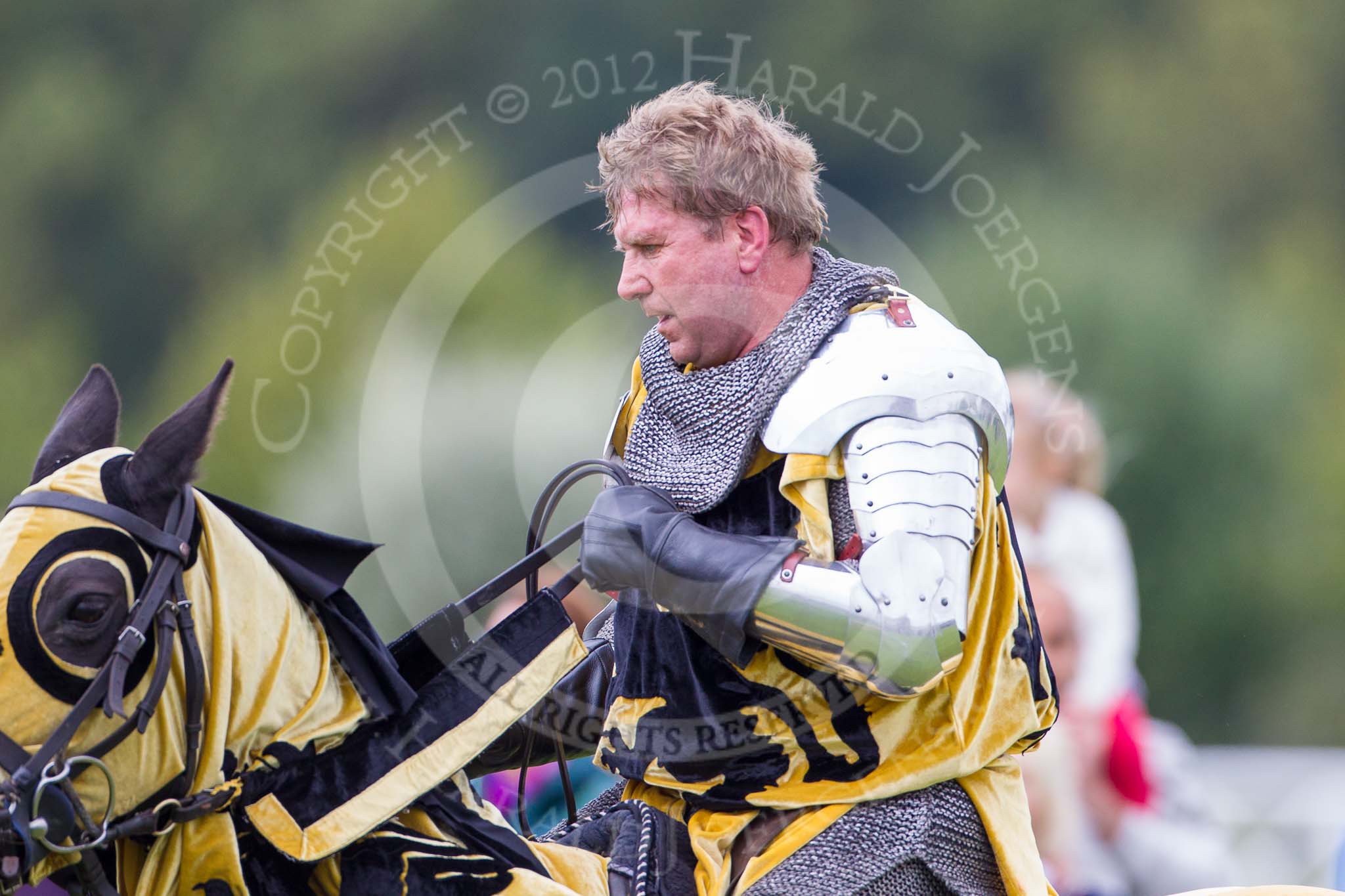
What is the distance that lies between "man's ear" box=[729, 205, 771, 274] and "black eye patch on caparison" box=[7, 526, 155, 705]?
1.08 metres

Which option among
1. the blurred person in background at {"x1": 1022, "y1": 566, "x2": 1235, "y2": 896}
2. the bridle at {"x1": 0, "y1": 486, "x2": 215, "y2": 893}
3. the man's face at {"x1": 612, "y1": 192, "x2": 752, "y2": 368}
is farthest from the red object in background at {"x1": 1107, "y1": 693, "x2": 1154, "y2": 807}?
the bridle at {"x1": 0, "y1": 486, "x2": 215, "y2": 893}

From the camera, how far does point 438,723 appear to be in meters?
2.21

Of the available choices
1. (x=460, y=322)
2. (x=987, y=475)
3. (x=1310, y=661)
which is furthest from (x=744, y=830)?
→ (x=1310, y=661)

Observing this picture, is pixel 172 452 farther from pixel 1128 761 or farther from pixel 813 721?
pixel 1128 761

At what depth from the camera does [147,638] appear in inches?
78.8

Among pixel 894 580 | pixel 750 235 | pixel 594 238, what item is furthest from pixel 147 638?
pixel 594 238

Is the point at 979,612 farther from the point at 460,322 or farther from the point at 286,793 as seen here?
the point at 460,322

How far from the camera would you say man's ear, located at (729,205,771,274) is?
→ 2.58 m

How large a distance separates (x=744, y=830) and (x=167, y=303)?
41.9 feet

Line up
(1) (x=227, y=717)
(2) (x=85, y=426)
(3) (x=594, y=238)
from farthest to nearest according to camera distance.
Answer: (3) (x=594, y=238) < (2) (x=85, y=426) < (1) (x=227, y=717)

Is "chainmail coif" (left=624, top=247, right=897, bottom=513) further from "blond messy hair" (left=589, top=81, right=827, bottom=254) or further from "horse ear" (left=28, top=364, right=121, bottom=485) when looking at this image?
"horse ear" (left=28, top=364, right=121, bottom=485)

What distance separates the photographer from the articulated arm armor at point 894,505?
2.26m

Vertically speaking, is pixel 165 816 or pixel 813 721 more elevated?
pixel 813 721

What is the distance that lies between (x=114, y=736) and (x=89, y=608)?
0.53 ft
